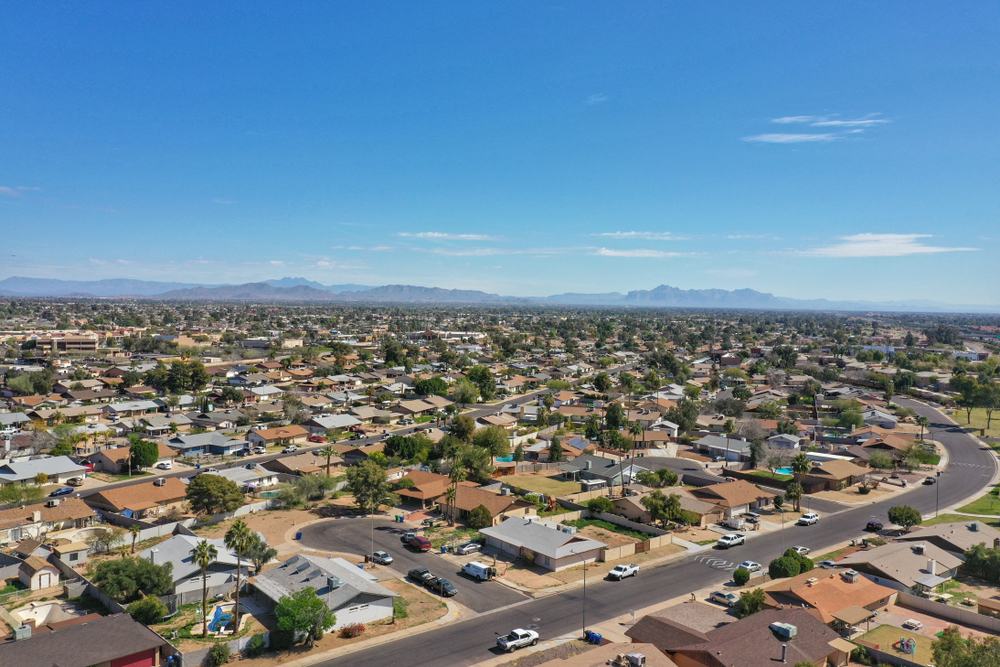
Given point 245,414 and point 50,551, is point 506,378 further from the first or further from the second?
point 50,551

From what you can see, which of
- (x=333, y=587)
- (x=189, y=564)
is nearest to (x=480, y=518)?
(x=333, y=587)

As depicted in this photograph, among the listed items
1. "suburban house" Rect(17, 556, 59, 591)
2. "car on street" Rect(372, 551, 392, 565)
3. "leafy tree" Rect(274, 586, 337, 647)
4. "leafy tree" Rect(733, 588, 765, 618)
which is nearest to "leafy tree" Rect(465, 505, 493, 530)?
"car on street" Rect(372, 551, 392, 565)

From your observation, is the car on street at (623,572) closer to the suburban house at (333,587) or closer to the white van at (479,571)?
the white van at (479,571)

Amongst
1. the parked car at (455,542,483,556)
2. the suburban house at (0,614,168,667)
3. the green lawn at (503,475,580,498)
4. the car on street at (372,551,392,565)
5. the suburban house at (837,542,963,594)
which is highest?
the suburban house at (0,614,168,667)

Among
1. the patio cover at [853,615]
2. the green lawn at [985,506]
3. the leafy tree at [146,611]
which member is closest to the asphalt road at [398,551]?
the leafy tree at [146,611]

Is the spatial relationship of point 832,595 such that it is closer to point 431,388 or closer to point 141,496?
point 141,496

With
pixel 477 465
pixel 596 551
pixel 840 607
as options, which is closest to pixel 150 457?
pixel 477 465

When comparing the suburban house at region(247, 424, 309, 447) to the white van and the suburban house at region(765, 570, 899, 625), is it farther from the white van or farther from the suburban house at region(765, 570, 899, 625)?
the suburban house at region(765, 570, 899, 625)
